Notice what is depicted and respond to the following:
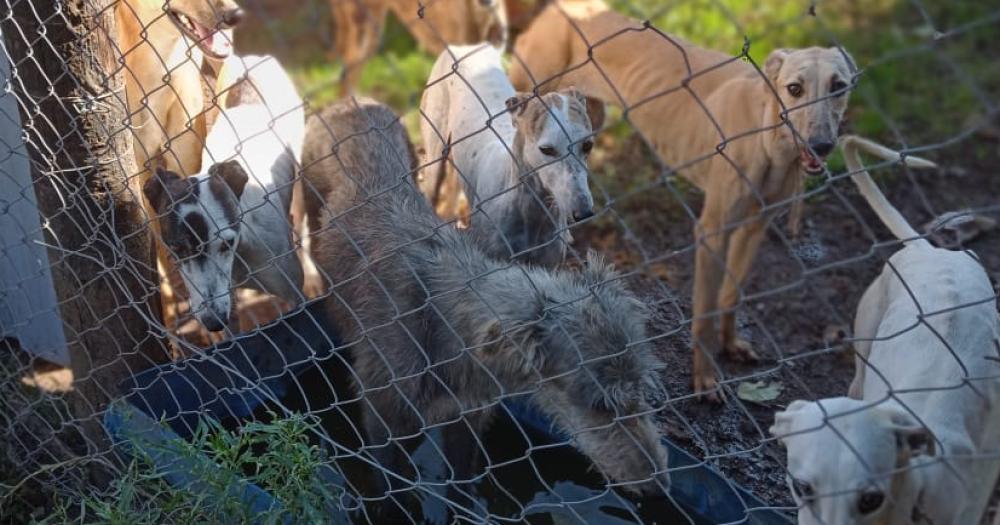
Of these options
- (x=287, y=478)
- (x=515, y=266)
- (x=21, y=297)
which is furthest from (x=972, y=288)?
(x=21, y=297)

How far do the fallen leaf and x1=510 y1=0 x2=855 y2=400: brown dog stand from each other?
4.4 inches

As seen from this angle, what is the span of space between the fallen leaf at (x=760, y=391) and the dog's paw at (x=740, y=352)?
51 centimetres

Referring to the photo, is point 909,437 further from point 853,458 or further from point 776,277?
point 776,277

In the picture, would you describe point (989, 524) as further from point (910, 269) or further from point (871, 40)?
point (871, 40)

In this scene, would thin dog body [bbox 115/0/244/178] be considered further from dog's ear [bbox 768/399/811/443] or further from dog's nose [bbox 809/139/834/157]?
dog's ear [bbox 768/399/811/443]

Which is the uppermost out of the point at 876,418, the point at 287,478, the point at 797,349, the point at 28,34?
the point at 28,34

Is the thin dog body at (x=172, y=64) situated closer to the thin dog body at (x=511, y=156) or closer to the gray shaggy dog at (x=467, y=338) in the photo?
the gray shaggy dog at (x=467, y=338)

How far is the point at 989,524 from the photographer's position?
9.62 ft

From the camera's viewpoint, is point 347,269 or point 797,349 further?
point 797,349

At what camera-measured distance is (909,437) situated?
2.13 metres

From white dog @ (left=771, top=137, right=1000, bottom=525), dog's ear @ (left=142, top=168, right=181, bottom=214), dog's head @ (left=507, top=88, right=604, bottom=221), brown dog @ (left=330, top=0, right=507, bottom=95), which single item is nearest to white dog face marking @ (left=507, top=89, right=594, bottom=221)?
dog's head @ (left=507, top=88, right=604, bottom=221)

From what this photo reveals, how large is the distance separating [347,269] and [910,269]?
1.96 meters

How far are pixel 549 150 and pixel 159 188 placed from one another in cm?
154

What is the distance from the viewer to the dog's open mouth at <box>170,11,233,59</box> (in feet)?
12.7
